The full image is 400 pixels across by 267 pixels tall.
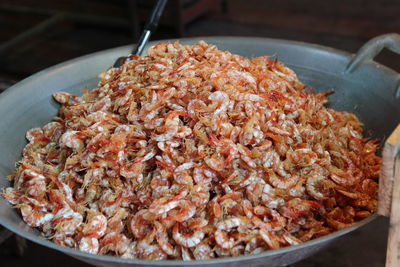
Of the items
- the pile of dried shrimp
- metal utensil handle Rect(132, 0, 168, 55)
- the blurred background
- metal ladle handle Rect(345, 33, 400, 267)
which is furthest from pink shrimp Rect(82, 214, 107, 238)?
the blurred background

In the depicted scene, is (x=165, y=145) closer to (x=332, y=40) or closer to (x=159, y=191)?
(x=159, y=191)

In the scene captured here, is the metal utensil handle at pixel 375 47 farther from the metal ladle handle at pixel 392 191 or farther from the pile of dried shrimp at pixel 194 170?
the metal ladle handle at pixel 392 191

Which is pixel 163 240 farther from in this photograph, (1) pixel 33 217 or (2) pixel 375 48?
(2) pixel 375 48

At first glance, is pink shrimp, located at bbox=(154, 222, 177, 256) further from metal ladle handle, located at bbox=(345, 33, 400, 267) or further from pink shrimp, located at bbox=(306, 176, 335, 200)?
metal ladle handle, located at bbox=(345, 33, 400, 267)

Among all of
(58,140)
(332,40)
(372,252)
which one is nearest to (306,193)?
(58,140)

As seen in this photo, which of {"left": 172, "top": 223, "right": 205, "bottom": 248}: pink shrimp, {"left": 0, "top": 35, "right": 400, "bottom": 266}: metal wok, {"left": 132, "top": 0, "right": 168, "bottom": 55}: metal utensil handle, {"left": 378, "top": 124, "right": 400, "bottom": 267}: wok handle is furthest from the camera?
{"left": 132, "top": 0, "right": 168, "bottom": 55}: metal utensil handle

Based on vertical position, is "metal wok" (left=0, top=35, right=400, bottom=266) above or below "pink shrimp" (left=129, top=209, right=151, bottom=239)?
above
